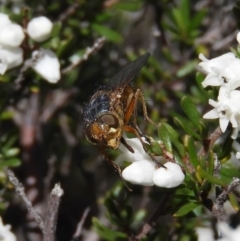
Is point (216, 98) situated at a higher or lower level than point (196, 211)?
higher

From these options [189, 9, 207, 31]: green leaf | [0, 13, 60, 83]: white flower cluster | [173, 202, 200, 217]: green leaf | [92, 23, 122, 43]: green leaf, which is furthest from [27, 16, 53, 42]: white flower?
[173, 202, 200, 217]: green leaf

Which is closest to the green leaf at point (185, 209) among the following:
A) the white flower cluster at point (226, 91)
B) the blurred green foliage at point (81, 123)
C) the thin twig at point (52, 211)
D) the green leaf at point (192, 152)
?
the blurred green foliage at point (81, 123)

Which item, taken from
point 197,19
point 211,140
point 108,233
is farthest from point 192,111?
point 197,19

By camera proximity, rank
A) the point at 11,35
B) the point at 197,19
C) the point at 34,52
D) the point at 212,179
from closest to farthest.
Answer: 1. the point at 212,179
2. the point at 11,35
3. the point at 34,52
4. the point at 197,19

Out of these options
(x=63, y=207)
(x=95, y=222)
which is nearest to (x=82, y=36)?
(x=63, y=207)

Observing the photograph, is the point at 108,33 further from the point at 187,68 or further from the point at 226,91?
the point at 226,91

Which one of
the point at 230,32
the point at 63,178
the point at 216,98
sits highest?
the point at 216,98

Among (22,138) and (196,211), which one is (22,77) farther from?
(196,211)
